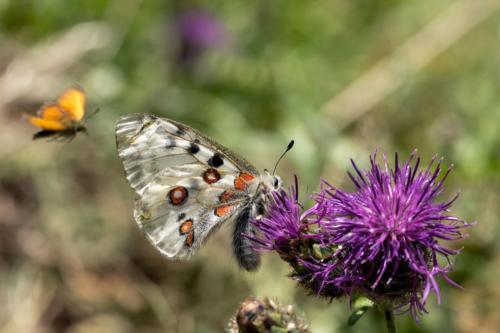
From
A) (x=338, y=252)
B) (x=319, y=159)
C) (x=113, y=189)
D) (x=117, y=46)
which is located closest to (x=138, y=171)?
(x=338, y=252)

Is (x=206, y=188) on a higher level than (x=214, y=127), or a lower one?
higher

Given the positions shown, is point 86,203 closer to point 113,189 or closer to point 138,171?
point 113,189

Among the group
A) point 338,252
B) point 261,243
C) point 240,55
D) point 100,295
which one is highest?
point 338,252

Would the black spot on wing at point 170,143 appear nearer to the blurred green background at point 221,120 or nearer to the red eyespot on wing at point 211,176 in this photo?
the red eyespot on wing at point 211,176

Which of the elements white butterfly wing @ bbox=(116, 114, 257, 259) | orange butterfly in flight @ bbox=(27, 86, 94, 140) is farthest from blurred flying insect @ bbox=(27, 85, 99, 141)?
white butterfly wing @ bbox=(116, 114, 257, 259)

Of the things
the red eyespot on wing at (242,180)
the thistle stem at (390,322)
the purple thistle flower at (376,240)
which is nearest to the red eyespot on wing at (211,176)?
the red eyespot on wing at (242,180)

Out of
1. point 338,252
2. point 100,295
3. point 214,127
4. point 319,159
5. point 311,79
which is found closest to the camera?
point 338,252
